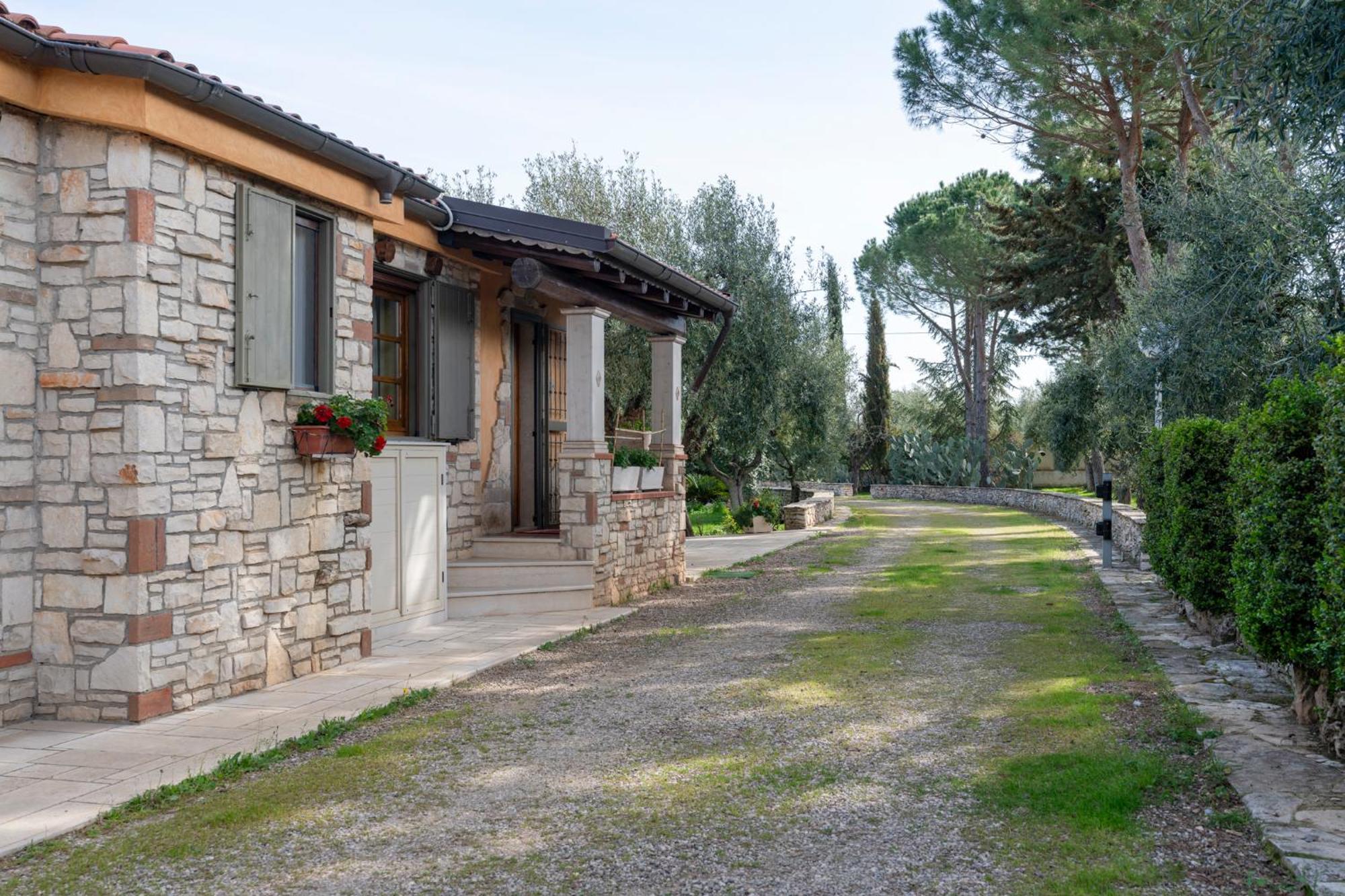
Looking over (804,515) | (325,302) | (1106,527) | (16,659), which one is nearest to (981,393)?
(804,515)

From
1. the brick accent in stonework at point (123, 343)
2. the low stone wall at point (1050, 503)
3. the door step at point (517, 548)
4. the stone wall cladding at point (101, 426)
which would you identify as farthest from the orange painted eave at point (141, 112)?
the low stone wall at point (1050, 503)

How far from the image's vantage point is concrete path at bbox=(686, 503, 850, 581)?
45.2ft

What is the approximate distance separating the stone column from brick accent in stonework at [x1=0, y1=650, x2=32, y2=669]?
5.02 meters

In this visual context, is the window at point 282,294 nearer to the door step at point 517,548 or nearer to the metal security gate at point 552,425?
the door step at point 517,548

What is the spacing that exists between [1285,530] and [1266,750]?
1.05 meters

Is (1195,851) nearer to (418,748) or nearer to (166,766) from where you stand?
(418,748)

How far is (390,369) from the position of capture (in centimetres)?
887

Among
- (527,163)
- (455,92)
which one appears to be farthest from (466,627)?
(527,163)

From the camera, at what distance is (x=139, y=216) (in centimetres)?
530

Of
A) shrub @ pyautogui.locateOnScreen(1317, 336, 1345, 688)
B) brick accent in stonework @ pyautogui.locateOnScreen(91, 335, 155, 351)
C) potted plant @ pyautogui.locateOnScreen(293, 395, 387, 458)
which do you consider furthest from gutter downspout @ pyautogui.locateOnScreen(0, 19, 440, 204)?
shrub @ pyautogui.locateOnScreen(1317, 336, 1345, 688)

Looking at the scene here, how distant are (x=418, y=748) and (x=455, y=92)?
391 inches

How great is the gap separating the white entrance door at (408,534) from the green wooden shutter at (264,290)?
5.14ft

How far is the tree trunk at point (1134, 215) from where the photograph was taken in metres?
17.3

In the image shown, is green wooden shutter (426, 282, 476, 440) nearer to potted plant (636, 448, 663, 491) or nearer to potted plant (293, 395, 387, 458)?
potted plant (636, 448, 663, 491)
